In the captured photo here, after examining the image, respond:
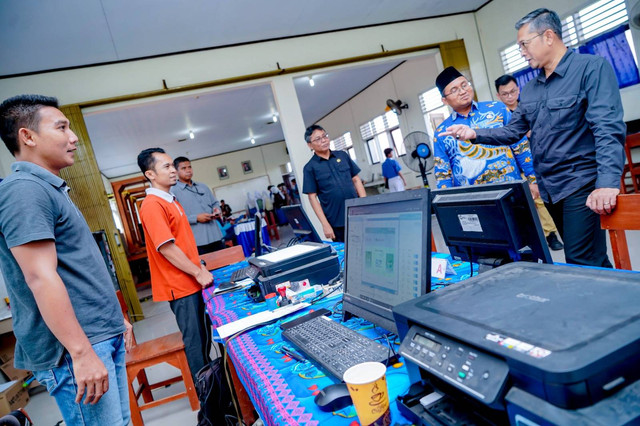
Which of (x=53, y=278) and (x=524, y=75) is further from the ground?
(x=524, y=75)

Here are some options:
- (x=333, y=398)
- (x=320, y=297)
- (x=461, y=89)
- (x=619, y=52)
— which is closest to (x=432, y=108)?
(x=619, y=52)

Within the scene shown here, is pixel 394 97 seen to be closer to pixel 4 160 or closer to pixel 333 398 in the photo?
pixel 4 160

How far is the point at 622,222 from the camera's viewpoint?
135 cm

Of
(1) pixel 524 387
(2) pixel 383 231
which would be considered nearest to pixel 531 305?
(1) pixel 524 387

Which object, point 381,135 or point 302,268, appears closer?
point 302,268

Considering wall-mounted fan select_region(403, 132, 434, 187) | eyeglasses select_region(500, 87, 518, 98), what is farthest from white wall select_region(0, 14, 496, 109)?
eyeglasses select_region(500, 87, 518, 98)

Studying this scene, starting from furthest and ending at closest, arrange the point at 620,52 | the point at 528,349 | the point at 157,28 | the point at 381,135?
the point at 381,135
the point at 620,52
the point at 157,28
the point at 528,349

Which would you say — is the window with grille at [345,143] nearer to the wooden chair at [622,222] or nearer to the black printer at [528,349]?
the wooden chair at [622,222]

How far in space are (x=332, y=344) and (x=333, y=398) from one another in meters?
0.27

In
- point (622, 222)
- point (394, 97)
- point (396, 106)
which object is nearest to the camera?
point (622, 222)

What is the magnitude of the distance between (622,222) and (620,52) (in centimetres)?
446

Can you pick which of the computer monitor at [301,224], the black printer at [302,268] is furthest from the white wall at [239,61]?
the black printer at [302,268]

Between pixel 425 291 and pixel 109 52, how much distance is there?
15.8 ft

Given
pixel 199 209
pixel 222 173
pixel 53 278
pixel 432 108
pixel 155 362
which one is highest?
pixel 222 173
